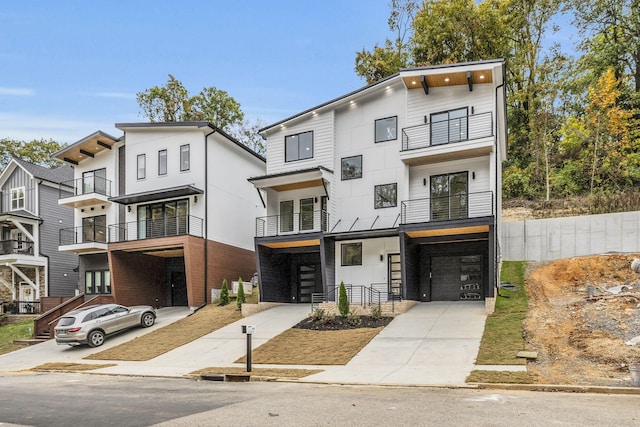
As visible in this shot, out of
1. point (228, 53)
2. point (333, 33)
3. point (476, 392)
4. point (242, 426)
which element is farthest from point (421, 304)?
point (333, 33)

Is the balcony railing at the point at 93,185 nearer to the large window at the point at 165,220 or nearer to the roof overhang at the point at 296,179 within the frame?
the large window at the point at 165,220

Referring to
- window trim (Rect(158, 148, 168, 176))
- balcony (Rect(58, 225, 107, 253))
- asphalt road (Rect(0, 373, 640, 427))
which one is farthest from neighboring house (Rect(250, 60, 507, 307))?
asphalt road (Rect(0, 373, 640, 427))

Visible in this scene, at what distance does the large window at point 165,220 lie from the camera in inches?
1032

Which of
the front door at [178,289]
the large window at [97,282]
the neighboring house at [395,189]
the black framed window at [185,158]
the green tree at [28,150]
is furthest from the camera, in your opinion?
the green tree at [28,150]

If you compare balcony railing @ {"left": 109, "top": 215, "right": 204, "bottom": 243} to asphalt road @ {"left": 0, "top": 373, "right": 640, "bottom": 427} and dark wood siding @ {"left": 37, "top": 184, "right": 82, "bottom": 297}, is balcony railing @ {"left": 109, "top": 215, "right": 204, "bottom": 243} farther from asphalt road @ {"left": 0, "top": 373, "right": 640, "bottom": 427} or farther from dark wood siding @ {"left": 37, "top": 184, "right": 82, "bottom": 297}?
asphalt road @ {"left": 0, "top": 373, "right": 640, "bottom": 427}

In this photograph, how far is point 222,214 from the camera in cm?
2711

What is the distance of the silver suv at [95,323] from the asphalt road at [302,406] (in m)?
8.71

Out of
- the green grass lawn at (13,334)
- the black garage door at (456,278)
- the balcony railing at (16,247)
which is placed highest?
the balcony railing at (16,247)

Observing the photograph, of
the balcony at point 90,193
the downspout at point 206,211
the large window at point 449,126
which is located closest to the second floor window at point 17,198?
the balcony at point 90,193

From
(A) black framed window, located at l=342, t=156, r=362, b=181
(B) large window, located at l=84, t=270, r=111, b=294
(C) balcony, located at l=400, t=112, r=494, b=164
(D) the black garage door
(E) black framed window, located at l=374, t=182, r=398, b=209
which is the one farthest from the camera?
(B) large window, located at l=84, t=270, r=111, b=294

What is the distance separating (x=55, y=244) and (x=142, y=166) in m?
10.0

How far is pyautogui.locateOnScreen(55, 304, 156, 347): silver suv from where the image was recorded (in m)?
19.6

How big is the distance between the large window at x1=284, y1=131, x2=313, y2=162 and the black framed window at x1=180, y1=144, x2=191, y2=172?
5539 mm

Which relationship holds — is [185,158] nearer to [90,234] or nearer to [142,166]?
[142,166]
